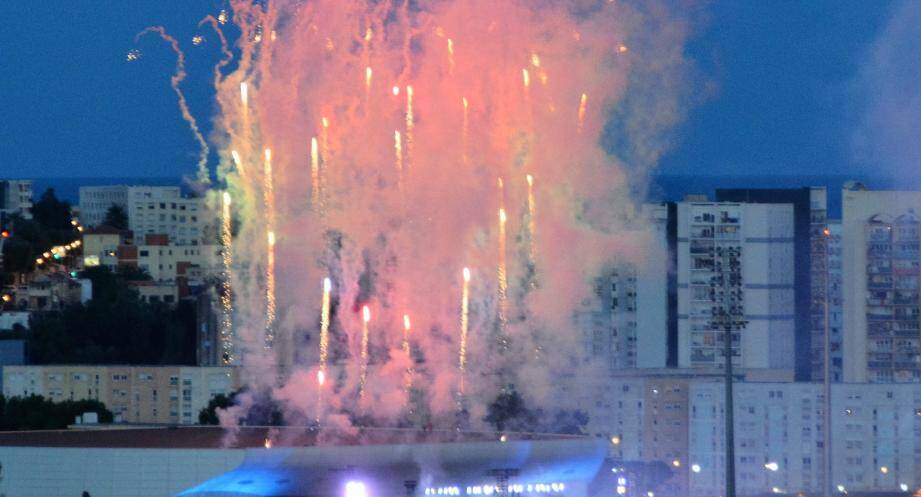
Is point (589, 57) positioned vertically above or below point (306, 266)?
above

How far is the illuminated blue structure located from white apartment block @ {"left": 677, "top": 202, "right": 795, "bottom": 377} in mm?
16029

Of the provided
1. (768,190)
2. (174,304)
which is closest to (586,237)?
(768,190)

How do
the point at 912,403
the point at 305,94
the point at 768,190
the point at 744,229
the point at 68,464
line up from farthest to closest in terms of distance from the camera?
the point at 768,190 < the point at 744,229 < the point at 912,403 < the point at 305,94 < the point at 68,464

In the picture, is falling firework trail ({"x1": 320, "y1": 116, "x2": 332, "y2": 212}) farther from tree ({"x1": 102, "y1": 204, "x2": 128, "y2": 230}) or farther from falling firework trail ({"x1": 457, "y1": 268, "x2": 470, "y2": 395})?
tree ({"x1": 102, "y1": 204, "x2": 128, "y2": 230})

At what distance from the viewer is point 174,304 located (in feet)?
170

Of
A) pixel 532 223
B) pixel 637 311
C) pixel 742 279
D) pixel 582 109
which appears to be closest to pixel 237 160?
pixel 532 223

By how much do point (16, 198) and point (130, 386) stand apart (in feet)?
117

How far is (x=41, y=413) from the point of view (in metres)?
32.8

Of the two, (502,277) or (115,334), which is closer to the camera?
(502,277)

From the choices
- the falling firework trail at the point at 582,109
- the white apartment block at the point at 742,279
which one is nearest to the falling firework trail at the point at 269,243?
the falling firework trail at the point at 582,109

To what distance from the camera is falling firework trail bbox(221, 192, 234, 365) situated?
89.7ft

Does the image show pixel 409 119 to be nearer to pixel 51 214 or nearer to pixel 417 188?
pixel 417 188

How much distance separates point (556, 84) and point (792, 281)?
18.6 metres

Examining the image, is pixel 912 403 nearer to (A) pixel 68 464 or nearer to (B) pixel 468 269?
(B) pixel 468 269
